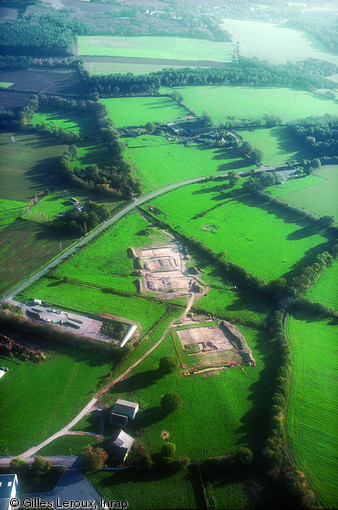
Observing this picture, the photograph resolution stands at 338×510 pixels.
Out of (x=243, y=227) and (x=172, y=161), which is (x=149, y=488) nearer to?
(x=243, y=227)

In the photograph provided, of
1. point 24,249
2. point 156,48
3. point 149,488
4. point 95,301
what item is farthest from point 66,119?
point 149,488

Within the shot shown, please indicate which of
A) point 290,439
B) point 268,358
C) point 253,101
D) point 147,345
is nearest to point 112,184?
point 147,345

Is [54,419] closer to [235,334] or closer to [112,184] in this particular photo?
[235,334]

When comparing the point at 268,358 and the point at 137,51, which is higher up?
the point at 137,51

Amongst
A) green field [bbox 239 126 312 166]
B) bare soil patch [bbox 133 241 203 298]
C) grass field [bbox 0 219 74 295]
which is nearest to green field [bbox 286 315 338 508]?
bare soil patch [bbox 133 241 203 298]

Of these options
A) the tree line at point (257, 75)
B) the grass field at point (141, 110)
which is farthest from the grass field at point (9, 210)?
the tree line at point (257, 75)

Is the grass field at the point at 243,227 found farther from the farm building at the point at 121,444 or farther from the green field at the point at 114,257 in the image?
the farm building at the point at 121,444
